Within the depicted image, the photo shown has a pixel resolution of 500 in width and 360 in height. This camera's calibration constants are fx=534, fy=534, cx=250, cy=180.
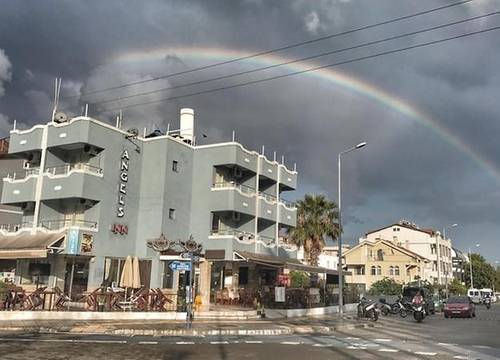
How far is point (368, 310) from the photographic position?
32.5m

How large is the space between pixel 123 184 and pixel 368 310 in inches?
701

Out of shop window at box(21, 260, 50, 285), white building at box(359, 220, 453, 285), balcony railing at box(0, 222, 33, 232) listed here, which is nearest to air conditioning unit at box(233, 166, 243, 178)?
balcony railing at box(0, 222, 33, 232)

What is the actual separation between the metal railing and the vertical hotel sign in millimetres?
6772

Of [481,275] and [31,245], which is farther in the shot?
[481,275]

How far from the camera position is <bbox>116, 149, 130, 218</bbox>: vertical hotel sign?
3550cm

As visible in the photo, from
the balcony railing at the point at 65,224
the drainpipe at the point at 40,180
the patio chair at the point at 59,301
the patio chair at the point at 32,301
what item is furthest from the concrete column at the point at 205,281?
the patio chair at the point at 32,301

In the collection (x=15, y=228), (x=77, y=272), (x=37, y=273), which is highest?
(x=15, y=228)

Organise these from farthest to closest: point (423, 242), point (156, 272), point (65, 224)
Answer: point (423, 242), point (156, 272), point (65, 224)

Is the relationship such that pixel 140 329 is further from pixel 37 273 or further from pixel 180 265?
pixel 37 273

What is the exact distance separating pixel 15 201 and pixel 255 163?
17721 mm

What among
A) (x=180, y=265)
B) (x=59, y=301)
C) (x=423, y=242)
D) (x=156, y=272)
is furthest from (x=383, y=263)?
(x=180, y=265)

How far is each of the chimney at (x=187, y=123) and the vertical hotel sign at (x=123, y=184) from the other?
24.6ft

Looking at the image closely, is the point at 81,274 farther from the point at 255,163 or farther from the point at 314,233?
the point at 314,233

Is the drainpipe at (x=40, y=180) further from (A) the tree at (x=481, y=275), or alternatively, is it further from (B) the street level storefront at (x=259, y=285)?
A: (A) the tree at (x=481, y=275)
